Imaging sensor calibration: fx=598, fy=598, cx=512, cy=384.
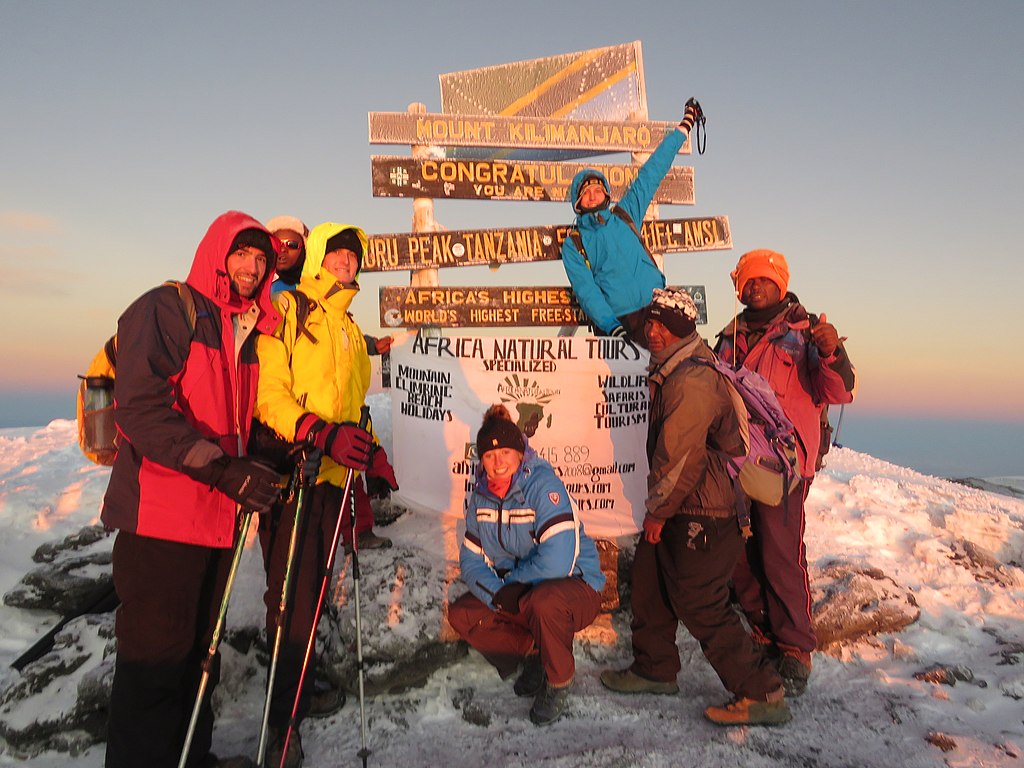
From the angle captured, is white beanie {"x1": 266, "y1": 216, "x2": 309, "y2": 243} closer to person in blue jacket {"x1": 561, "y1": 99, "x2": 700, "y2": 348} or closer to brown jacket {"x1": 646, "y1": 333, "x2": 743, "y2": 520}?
person in blue jacket {"x1": 561, "y1": 99, "x2": 700, "y2": 348}

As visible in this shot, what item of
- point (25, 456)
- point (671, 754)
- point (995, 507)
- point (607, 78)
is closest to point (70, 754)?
point (671, 754)

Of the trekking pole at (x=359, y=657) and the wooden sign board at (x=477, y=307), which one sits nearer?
the trekking pole at (x=359, y=657)

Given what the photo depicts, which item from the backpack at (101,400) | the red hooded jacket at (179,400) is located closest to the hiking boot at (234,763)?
the red hooded jacket at (179,400)

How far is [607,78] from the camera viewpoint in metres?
6.64

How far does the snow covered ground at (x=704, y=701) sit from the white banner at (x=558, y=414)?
29.7 inches

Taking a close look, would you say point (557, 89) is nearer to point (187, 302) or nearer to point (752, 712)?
point (187, 302)

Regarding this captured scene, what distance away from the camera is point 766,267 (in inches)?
173

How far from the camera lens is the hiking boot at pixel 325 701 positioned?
3.78m

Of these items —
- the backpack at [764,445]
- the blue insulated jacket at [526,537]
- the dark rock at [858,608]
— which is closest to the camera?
the blue insulated jacket at [526,537]

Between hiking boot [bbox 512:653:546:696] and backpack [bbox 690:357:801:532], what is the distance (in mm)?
1746

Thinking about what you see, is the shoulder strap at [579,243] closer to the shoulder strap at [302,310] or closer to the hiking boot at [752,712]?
the shoulder strap at [302,310]

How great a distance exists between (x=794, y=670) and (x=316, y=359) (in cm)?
380

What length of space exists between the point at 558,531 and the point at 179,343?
245 cm

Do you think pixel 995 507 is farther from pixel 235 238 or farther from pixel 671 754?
pixel 235 238
